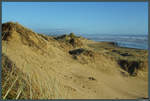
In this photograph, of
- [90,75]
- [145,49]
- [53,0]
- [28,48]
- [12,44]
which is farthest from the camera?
[145,49]

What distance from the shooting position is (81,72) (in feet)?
28.5

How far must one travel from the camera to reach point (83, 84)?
7.40 metres

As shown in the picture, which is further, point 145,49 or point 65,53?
point 145,49

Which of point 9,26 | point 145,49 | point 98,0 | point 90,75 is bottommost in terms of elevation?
point 145,49

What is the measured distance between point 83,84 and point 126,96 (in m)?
1.93

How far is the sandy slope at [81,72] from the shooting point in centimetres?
688

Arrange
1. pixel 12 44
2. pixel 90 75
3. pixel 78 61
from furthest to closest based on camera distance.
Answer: pixel 78 61 → pixel 90 75 → pixel 12 44

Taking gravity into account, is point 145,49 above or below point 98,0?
below

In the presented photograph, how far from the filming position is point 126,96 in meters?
7.61

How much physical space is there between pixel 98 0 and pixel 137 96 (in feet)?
20.8

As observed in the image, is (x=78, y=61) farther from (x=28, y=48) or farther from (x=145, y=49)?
(x=145, y=49)

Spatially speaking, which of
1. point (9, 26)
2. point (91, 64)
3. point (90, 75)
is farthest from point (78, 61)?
point (9, 26)

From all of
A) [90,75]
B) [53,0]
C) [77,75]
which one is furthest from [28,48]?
[53,0]

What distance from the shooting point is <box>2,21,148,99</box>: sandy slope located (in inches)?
271
